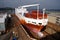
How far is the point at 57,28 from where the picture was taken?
992 inches

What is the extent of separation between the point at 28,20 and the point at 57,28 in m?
12.9

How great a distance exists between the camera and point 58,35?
954 inches

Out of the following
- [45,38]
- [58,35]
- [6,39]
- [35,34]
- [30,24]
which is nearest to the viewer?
[6,39]

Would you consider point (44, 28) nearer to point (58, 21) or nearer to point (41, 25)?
point (41, 25)

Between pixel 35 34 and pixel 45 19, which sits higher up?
pixel 45 19

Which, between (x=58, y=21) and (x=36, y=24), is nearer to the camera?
(x=58, y=21)

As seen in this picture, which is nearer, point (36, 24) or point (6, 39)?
point (6, 39)

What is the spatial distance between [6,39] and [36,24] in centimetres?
1387

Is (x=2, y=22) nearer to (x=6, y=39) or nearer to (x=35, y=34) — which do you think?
(x=35, y=34)

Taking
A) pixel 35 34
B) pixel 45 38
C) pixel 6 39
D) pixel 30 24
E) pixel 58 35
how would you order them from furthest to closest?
1. pixel 30 24
2. pixel 35 34
3. pixel 45 38
4. pixel 58 35
5. pixel 6 39

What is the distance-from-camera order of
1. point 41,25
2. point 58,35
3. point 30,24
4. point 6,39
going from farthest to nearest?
point 30,24 < point 41,25 < point 58,35 < point 6,39

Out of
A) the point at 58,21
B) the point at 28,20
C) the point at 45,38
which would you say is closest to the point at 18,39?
the point at 45,38

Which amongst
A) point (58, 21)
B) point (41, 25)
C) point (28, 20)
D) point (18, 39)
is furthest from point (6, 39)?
point (28, 20)

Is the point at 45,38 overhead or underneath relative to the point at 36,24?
underneath
